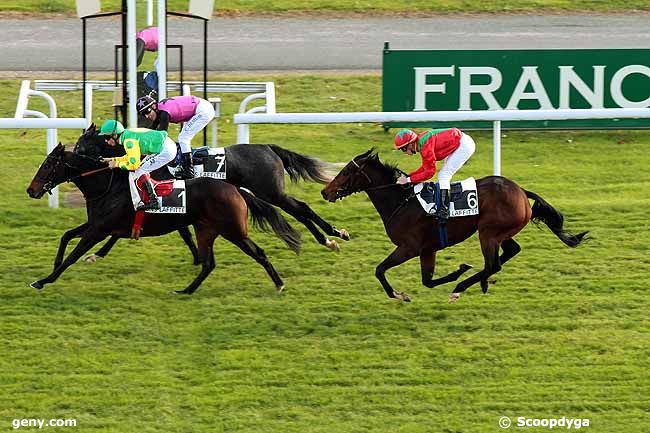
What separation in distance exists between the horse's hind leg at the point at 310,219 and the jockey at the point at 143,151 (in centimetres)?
108

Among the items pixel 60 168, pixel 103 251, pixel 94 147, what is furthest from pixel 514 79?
pixel 60 168

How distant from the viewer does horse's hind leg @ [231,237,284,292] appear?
38.7ft

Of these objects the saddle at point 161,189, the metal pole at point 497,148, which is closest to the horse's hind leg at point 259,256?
the saddle at point 161,189

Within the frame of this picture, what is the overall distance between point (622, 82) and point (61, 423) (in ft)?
25.7

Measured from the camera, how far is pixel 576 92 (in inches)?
606

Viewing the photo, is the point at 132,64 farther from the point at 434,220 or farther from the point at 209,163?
the point at 434,220

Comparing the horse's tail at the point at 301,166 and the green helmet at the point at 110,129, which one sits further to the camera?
the horse's tail at the point at 301,166

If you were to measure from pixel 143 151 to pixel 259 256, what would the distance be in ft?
3.94

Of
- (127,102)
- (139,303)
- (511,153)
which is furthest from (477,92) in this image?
(139,303)

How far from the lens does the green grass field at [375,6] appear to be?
20.6 m

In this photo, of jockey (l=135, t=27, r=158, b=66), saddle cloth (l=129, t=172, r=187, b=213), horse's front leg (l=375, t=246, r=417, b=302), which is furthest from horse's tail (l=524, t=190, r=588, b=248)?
jockey (l=135, t=27, r=158, b=66)

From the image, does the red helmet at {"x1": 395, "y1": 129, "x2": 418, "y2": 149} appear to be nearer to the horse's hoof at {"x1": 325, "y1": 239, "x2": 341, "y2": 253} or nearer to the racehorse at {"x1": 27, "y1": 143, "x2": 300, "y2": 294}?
the racehorse at {"x1": 27, "y1": 143, "x2": 300, "y2": 294}

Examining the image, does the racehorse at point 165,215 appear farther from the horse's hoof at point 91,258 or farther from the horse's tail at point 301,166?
the horse's tail at point 301,166

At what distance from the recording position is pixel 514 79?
605 inches
